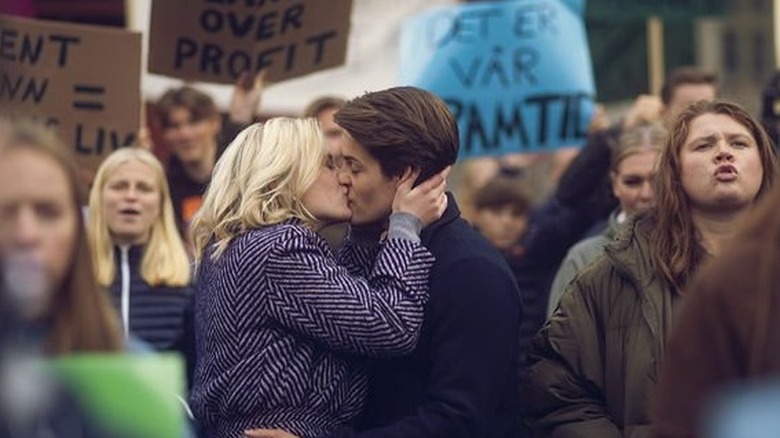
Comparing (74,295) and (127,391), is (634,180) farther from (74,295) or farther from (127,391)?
(127,391)

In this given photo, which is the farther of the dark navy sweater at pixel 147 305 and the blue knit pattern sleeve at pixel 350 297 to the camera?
the dark navy sweater at pixel 147 305

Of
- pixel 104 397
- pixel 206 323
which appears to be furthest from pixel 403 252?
pixel 104 397

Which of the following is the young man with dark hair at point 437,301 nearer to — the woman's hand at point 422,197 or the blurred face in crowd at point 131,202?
the woman's hand at point 422,197

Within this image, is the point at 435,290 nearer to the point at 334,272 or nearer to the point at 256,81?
the point at 334,272

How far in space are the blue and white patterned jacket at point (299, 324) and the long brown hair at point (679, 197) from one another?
0.67m

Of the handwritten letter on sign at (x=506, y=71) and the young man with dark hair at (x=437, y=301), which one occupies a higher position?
the young man with dark hair at (x=437, y=301)

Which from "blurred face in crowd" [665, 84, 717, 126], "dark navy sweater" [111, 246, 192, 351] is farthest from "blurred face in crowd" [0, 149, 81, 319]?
"blurred face in crowd" [665, 84, 717, 126]

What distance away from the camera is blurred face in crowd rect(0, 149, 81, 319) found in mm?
3611

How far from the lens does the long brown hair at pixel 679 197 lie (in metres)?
5.80

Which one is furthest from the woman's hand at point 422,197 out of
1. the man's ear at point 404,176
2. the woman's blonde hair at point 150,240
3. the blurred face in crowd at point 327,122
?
the woman's blonde hair at point 150,240

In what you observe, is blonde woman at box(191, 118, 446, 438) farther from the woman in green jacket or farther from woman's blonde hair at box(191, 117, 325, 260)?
the woman in green jacket

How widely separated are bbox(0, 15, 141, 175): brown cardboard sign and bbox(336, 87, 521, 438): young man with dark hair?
3329 millimetres

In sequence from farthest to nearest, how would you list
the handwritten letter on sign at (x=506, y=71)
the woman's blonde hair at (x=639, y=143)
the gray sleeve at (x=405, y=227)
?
the handwritten letter on sign at (x=506, y=71) → the woman's blonde hair at (x=639, y=143) → the gray sleeve at (x=405, y=227)

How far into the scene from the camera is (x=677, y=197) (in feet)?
19.6
